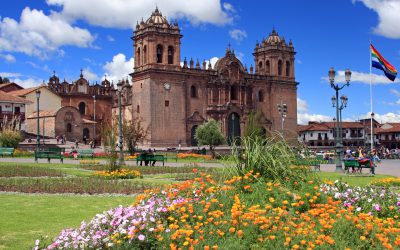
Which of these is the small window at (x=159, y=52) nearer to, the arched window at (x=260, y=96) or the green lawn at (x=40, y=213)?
the arched window at (x=260, y=96)

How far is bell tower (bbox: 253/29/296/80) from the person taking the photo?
73875 millimetres

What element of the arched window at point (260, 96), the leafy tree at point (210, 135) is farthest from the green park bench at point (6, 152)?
the arched window at point (260, 96)

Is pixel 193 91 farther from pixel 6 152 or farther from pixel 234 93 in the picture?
pixel 6 152

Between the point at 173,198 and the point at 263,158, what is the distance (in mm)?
2025

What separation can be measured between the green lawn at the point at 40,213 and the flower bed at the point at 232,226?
5.42 ft

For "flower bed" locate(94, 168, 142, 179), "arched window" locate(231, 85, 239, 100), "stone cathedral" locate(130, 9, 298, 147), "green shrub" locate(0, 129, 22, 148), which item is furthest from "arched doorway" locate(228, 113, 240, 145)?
"flower bed" locate(94, 168, 142, 179)

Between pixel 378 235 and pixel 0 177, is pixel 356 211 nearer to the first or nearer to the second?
pixel 378 235

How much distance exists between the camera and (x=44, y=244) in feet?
23.7

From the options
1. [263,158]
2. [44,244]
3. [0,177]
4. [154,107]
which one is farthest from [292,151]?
[154,107]

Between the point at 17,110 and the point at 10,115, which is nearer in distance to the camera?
the point at 10,115

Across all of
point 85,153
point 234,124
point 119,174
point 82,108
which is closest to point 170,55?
point 234,124

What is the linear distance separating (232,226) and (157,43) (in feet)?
184

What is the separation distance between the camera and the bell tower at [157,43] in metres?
61.4

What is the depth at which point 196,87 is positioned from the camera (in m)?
66.1
